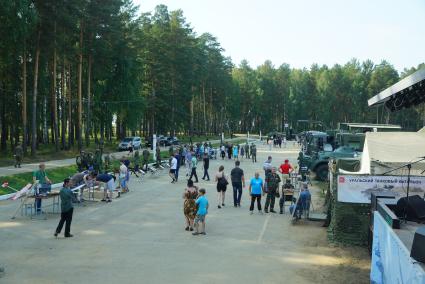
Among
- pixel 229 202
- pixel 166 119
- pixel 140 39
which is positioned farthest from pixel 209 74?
pixel 229 202

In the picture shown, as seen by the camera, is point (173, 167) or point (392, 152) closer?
point (392, 152)

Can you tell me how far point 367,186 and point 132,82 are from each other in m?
42.4

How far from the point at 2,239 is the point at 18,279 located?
3.49m

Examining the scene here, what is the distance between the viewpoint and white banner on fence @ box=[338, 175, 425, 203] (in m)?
11.2

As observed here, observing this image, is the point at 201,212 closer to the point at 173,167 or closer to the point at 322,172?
the point at 173,167

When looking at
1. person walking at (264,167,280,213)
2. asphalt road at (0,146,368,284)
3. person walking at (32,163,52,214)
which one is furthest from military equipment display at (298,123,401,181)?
person walking at (32,163,52,214)

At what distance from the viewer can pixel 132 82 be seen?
50.8 meters

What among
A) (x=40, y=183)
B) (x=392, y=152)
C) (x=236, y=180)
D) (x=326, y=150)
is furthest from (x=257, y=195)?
(x=326, y=150)

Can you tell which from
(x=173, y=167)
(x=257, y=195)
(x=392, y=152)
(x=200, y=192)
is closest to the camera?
(x=200, y=192)

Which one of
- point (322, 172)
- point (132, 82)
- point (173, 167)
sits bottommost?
point (322, 172)

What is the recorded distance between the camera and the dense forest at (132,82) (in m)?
31.5

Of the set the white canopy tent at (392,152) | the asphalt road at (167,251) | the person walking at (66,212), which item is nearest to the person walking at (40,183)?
the asphalt road at (167,251)

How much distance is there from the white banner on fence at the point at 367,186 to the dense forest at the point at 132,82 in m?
21.6

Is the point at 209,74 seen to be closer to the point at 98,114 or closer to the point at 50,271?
the point at 98,114
